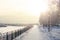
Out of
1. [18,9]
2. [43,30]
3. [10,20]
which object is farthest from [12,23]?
[43,30]

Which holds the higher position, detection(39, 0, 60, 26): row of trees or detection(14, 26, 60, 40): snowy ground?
detection(39, 0, 60, 26): row of trees

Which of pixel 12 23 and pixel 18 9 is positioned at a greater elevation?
pixel 18 9

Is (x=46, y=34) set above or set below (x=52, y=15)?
below

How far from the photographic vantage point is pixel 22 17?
3619mm

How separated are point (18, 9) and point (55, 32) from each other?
866 millimetres

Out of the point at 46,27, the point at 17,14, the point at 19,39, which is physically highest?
the point at 17,14

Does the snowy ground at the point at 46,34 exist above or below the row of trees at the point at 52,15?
below

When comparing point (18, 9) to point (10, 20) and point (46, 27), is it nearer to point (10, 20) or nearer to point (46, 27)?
point (10, 20)

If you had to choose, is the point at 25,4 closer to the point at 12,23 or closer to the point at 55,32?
the point at 12,23

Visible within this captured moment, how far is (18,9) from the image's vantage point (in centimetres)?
362

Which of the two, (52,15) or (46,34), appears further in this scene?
(46,34)

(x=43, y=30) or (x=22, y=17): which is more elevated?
(x=22, y=17)

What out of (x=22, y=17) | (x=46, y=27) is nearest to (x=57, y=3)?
(x=46, y=27)

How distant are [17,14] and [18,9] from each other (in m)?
0.10
